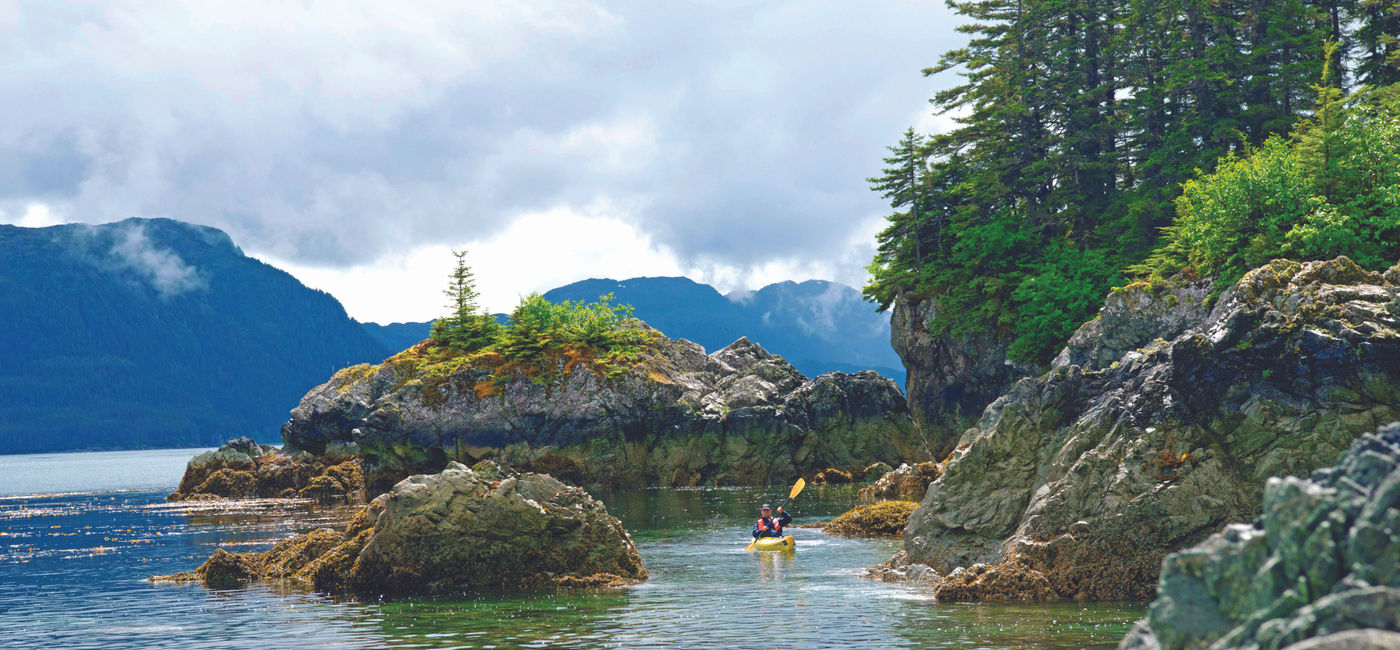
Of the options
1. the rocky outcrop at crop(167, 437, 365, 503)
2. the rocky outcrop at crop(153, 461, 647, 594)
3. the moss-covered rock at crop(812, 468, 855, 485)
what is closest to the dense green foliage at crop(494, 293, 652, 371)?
the rocky outcrop at crop(167, 437, 365, 503)

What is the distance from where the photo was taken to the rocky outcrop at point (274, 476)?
8156 cm

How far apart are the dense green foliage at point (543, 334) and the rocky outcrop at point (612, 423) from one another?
123 centimetres

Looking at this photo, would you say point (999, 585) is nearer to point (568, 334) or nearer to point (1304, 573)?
point (1304, 573)

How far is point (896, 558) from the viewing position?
1228 inches

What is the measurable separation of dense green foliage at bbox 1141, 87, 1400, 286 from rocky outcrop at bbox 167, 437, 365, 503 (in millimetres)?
59639

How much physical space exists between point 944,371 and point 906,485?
98.7 ft

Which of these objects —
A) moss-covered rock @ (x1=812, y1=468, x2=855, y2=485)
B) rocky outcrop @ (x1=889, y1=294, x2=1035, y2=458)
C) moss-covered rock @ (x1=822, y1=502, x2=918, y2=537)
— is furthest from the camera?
moss-covered rock @ (x1=812, y1=468, x2=855, y2=485)

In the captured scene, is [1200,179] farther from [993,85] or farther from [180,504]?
[180,504]

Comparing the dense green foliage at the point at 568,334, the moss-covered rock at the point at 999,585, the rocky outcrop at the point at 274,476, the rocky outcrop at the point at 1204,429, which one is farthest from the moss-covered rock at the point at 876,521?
the dense green foliage at the point at 568,334

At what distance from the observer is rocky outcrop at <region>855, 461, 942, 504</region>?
5647 cm

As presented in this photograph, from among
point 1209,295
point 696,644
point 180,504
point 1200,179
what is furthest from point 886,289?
point 696,644

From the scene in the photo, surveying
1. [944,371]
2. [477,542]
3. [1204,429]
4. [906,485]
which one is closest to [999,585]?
[1204,429]

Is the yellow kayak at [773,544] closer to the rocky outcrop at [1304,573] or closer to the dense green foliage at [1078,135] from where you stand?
the rocky outcrop at [1304,573]

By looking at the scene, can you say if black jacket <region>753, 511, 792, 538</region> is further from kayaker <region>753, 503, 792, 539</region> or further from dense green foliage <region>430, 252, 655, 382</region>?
dense green foliage <region>430, 252, 655, 382</region>
